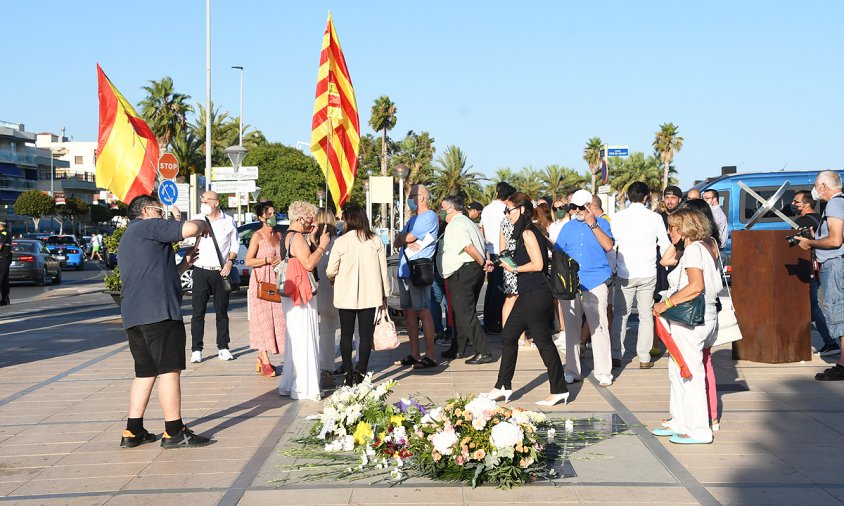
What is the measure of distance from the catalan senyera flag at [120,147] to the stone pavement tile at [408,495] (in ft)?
42.1

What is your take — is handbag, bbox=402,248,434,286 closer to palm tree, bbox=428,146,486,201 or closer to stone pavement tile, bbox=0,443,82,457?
stone pavement tile, bbox=0,443,82,457

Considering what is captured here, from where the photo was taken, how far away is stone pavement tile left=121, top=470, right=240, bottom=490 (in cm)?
580

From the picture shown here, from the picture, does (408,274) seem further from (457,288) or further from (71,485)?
(71,485)

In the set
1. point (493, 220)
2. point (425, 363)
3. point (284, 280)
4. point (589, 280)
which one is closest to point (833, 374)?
point (589, 280)

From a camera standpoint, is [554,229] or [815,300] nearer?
[815,300]

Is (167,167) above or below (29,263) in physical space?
above

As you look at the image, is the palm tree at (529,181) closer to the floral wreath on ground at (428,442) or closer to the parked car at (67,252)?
the parked car at (67,252)

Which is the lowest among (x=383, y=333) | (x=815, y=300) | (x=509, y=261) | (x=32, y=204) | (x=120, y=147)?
(x=383, y=333)

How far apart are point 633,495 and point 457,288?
217 inches

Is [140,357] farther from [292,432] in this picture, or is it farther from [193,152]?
[193,152]

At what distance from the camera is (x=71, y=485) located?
5.88 m

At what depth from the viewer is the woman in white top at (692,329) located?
676cm

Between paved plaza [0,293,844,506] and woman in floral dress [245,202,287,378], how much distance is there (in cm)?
35

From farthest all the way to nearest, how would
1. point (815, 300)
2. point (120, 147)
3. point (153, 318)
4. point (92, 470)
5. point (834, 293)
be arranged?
point (120, 147)
point (815, 300)
point (834, 293)
point (153, 318)
point (92, 470)
